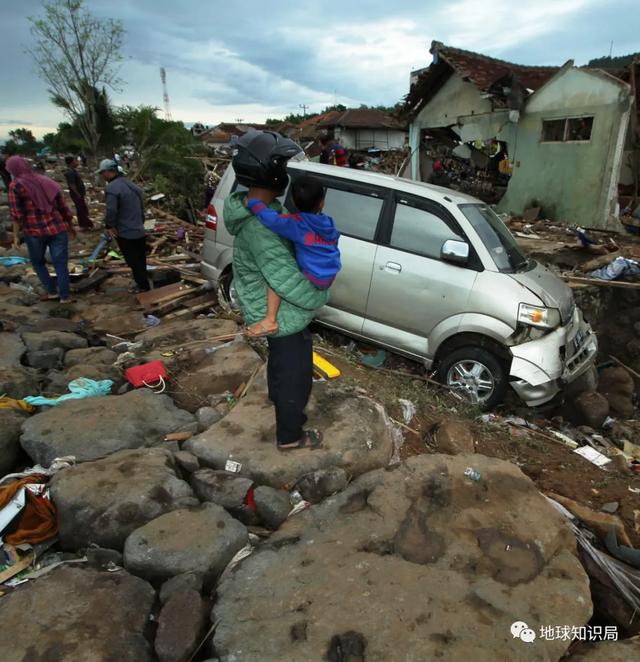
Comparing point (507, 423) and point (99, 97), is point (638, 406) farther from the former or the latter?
point (99, 97)

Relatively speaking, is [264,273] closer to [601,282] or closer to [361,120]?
[601,282]

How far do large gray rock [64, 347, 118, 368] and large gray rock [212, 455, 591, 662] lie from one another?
2981mm

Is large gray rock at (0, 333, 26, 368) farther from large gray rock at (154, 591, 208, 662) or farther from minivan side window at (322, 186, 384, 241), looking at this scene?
minivan side window at (322, 186, 384, 241)

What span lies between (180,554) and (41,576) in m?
0.66

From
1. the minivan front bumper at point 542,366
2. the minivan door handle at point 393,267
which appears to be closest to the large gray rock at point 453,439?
the minivan front bumper at point 542,366

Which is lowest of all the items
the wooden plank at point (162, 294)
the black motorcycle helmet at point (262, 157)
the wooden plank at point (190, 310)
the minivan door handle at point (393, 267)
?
the wooden plank at point (190, 310)

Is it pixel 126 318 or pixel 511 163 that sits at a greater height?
pixel 511 163

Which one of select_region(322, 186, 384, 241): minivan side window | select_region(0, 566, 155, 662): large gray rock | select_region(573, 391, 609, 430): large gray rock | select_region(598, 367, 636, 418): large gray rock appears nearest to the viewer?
select_region(0, 566, 155, 662): large gray rock

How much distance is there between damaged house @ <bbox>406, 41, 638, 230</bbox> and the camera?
438 inches

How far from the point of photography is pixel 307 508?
2.65 metres

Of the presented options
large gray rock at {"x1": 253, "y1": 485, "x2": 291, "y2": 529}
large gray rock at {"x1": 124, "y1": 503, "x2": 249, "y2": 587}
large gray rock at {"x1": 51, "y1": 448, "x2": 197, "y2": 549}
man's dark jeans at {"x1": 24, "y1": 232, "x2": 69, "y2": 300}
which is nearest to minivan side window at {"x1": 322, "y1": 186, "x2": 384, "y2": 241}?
large gray rock at {"x1": 253, "y1": 485, "x2": 291, "y2": 529}

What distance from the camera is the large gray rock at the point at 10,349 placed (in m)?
4.33

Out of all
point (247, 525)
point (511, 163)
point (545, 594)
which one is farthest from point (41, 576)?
point (511, 163)

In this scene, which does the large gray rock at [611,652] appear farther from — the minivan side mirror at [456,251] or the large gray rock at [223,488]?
the minivan side mirror at [456,251]
